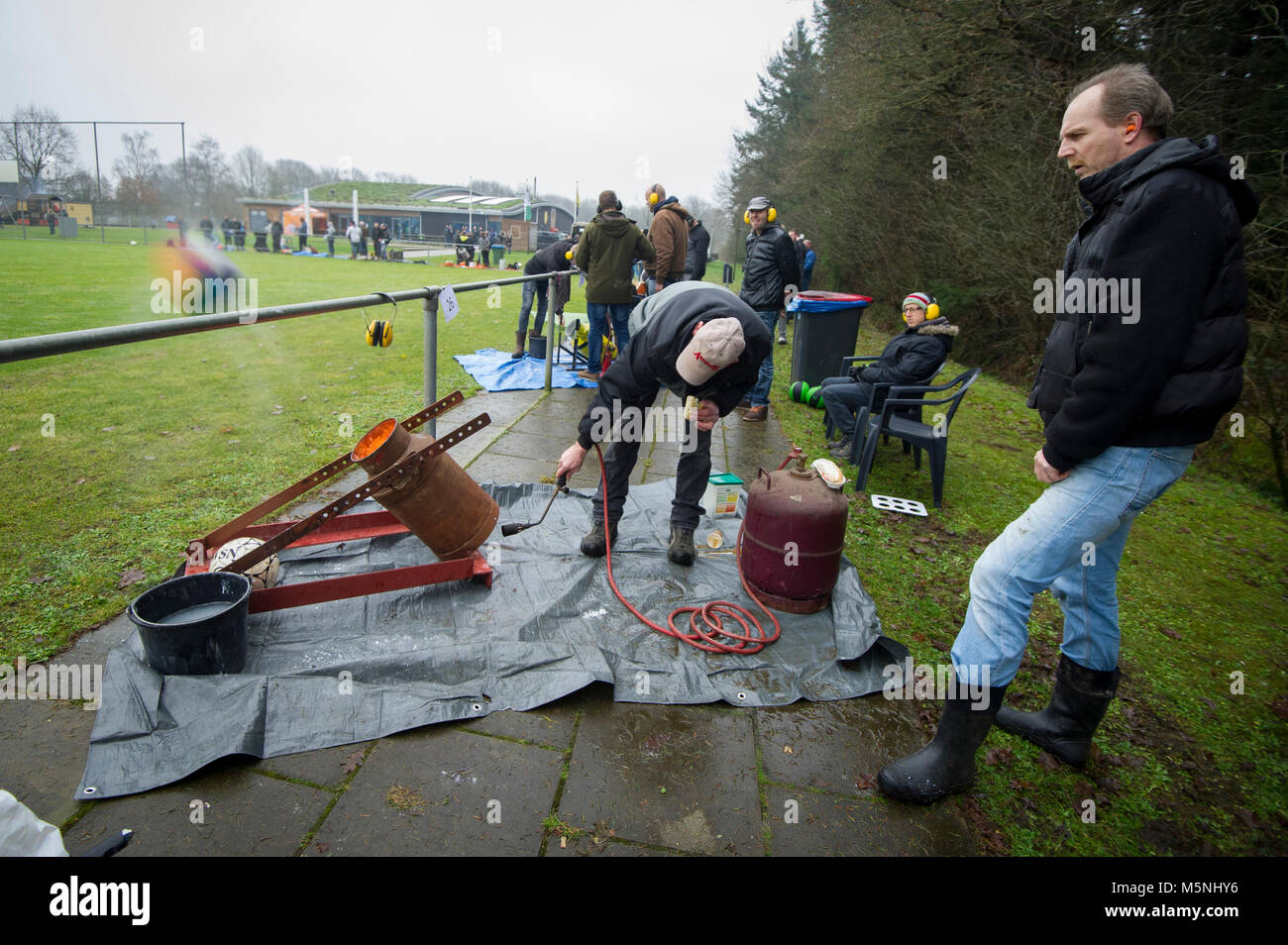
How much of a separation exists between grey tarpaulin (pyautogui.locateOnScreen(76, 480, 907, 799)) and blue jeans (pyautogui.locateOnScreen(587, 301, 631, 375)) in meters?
4.24

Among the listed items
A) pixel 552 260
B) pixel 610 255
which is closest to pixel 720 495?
pixel 610 255

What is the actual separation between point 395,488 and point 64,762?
143cm

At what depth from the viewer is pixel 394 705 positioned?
2445mm

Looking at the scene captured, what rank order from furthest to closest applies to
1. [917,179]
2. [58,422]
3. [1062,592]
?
[917,179]
[58,422]
[1062,592]

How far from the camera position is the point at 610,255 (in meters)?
7.29

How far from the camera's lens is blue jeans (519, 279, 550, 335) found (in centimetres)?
883

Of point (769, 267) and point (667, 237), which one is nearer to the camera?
point (769, 267)

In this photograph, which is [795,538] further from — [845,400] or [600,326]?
[600,326]

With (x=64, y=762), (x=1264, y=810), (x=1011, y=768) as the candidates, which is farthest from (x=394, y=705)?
(x=1264, y=810)

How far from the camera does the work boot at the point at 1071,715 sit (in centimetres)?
242

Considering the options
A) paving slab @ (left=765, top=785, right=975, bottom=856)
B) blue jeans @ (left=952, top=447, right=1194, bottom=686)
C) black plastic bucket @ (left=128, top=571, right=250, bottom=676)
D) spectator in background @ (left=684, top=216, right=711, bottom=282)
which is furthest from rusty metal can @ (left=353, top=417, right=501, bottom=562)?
spectator in background @ (left=684, top=216, right=711, bottom=282)

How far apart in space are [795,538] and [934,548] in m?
1.67

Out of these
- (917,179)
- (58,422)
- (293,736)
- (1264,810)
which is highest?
(917,179)
